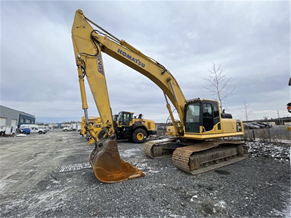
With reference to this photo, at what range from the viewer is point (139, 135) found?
1181 cm

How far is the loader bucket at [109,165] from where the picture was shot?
3603 mm

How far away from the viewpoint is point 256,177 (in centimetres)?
406

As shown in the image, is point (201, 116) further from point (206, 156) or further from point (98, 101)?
point (98, 101)

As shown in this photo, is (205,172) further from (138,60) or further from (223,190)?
(138,60)

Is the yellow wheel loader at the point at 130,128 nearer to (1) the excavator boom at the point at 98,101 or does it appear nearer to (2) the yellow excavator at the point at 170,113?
(2) the yellow excavator at the point at 170,113

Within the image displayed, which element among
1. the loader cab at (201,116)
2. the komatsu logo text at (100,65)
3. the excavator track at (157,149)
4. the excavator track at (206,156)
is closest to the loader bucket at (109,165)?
the excavator track at (206,156)

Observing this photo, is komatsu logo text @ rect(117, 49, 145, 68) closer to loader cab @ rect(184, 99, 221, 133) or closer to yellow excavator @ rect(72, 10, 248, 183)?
yellow excavator @ rect(72, 10, 248, 183)

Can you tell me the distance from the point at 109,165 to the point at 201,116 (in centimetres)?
364

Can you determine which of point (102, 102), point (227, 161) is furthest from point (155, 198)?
point (227, 161)

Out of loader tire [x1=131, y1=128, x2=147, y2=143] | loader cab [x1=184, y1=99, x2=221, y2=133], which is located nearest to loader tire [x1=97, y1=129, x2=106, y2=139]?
loader cab [x1=184, y1=99, x2=221, y2=133]

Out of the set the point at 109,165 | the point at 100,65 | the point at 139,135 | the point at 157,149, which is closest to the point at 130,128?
the point at 139,135

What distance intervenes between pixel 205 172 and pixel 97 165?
335cm

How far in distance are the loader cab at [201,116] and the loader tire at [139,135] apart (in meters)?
6.31

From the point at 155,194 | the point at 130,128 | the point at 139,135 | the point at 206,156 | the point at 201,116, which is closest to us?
the point at 155,194
